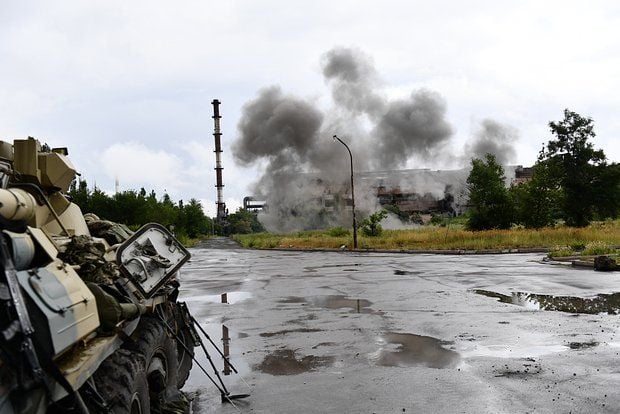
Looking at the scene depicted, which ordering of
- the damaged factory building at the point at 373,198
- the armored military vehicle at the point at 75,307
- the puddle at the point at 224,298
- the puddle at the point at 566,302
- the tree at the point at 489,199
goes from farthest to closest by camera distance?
the damaged factory building at the point at 373,198 < the tree at the point at 489,199 < the puddle at the point at 224,298 < the puddle at the point at 566,302 < the armored military vehicle at the point at 75,307

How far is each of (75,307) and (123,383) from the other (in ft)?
2.47

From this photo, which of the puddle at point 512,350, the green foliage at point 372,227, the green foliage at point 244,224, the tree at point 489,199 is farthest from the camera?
the green foliage at point 244,224

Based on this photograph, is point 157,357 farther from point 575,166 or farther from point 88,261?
point 575,166

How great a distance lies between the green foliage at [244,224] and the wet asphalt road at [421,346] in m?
90.7

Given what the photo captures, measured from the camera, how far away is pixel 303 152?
207ft

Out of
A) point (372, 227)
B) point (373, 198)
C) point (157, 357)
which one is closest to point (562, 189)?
point (372, 227)

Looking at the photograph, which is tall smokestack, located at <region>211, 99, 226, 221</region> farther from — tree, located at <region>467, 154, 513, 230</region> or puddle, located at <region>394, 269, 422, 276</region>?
puddle, located at <region>394, 269, 422, 276</region>

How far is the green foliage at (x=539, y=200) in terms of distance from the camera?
1732 inches

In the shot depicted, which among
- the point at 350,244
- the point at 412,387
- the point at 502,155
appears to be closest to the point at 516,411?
the point at 412,387

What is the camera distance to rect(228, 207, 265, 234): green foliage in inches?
4161

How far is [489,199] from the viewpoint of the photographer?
1820 inches

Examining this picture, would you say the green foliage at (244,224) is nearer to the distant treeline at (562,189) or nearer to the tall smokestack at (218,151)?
the tall smokestack at (218,151)

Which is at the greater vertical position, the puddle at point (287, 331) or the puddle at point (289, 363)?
the puddle at point (287, 331)

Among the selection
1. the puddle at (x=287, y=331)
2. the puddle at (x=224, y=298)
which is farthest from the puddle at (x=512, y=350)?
the puddle at (x=224, y=298)
